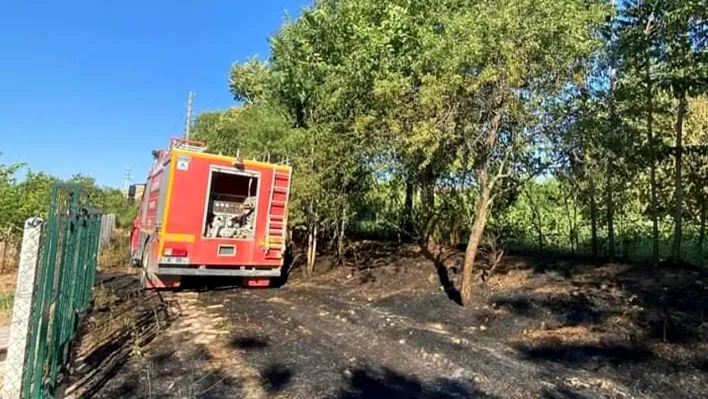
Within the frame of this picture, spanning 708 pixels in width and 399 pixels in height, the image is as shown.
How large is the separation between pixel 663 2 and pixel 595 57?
1.20 meters

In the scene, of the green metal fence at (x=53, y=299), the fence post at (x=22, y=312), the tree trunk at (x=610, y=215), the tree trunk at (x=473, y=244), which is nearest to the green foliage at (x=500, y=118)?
the tree trunk at (x=610, y=215)

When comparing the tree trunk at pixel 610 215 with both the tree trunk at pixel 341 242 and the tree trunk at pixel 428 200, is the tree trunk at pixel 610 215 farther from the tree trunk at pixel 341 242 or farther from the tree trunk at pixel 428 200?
the tree trunk at pixel 341 242

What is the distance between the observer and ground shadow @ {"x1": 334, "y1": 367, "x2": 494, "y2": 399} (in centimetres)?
415

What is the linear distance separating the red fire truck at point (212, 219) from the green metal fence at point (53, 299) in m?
3.63

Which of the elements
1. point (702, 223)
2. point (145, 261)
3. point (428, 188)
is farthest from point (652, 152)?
point (145, 261)

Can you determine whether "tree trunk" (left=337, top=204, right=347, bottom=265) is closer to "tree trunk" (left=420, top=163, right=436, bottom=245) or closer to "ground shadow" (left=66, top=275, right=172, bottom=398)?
"tree trunk" (left=420, top=163, right=436, bottom=245)

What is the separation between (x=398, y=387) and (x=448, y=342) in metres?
1.58

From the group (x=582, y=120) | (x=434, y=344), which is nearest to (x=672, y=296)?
(x=582, y=120)

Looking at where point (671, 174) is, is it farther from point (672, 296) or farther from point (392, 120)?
point (392, 120)

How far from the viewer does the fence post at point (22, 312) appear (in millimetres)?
2990

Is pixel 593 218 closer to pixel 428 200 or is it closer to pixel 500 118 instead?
pixel 500 118

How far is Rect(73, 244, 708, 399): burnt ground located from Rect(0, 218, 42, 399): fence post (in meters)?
1.16

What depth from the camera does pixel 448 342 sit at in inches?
228

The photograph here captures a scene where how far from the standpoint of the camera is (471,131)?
742cm
